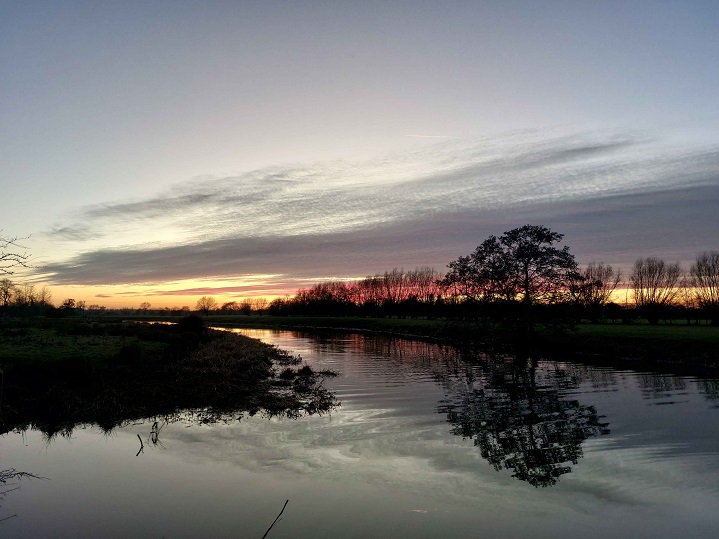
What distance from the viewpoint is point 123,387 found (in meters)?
24.8

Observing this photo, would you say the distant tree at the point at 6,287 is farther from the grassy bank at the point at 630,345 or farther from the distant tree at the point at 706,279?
the distant tree at the point at 706,279

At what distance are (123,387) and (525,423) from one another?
2000 cm

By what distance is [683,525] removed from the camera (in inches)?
430

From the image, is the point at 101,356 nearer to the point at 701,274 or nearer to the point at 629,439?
the point at 629,439

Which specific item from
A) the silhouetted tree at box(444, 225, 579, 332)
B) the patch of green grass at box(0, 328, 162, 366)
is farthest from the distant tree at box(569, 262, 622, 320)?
the patch of green grass at box(0, 328, 162, 366)

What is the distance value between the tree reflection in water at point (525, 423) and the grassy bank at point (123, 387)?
7.81 meters

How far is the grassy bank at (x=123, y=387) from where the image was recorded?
21.5 m

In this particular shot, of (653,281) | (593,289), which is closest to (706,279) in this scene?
(653,281)

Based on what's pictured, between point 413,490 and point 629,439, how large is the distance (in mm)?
9782

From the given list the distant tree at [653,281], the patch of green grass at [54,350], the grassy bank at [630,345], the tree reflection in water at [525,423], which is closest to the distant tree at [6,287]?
the patch of green grass at [54,350]

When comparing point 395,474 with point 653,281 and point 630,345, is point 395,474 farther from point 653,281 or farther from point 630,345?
point 653,281

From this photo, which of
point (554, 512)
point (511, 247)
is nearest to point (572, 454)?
point (554, 512)

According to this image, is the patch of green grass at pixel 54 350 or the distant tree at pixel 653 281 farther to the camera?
the distant tree at pixel 653 281

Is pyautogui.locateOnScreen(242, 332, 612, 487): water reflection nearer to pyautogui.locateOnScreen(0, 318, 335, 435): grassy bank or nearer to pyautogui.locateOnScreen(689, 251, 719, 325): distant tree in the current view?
pyautogui.locateOnScreen(0, 318, 335, 435): grassy bank
